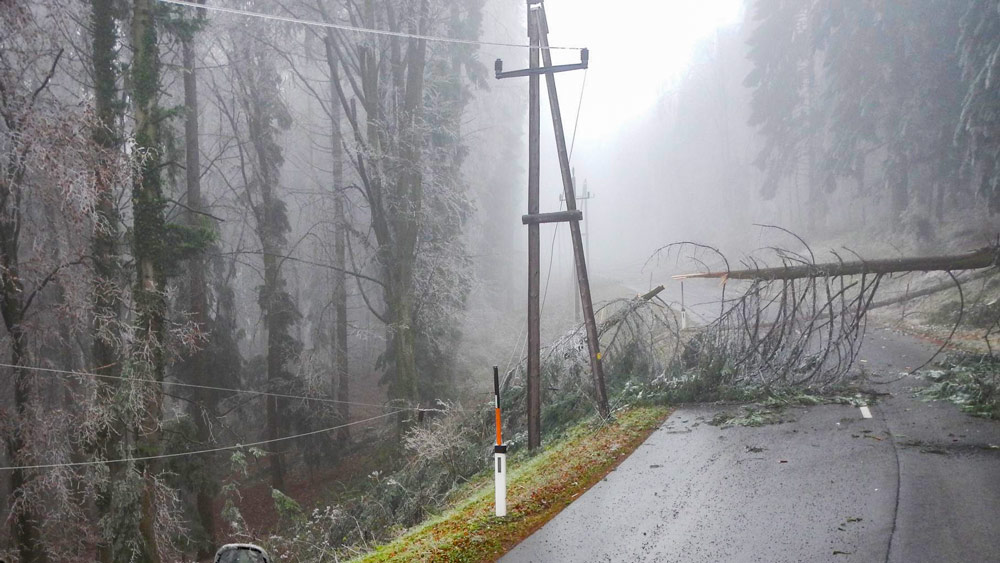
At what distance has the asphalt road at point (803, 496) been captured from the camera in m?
5.09

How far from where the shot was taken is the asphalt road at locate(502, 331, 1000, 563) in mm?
5090

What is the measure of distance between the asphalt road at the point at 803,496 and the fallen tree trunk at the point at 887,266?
2000 millimetres

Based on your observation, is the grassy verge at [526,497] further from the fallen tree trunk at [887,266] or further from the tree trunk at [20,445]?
the tree trunk at [20,445]

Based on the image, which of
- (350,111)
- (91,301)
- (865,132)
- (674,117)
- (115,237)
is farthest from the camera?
(674,117)

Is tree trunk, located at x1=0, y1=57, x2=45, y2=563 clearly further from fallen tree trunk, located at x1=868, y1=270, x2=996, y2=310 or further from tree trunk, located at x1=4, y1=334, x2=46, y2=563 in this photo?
fallen tree trunk, located at x1=868, y1=270, x2=996, y2=310

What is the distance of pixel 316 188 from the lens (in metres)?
23.8

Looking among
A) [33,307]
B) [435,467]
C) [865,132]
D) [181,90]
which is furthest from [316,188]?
[865,132]

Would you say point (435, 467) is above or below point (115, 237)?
below

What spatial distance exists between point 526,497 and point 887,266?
669 cm

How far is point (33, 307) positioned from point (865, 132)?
1007 inches

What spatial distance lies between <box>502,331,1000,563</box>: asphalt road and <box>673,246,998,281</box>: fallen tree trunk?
2000 millimetres

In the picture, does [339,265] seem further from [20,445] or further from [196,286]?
[20,445]

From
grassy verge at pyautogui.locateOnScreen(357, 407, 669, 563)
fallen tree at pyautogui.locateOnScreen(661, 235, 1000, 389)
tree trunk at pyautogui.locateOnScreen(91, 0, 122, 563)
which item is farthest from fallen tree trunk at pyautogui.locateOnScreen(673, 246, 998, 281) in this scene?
tree trunk at pyautogui.locateOnScreen(91, 0, 122, 563)

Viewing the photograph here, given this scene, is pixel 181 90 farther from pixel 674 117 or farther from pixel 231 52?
pixel 674 117
